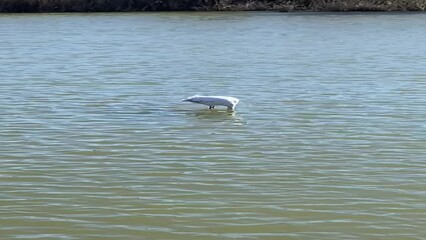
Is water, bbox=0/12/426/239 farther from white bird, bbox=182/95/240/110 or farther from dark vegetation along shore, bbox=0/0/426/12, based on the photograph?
dark vegetation along shore, bbox=0/0/426/12

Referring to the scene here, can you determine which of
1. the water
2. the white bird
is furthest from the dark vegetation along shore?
the white bird

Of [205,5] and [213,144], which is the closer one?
[213,144]

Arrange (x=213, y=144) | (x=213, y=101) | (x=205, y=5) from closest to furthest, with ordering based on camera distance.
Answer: (x=213, y=144)
(x=213, y=101)
(x=205, y=5)

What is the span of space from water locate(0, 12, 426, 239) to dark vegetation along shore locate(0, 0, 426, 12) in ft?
48.7

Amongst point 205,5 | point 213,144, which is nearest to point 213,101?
point 213,144

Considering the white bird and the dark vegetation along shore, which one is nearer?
the white bird

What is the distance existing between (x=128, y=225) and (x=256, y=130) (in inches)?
169

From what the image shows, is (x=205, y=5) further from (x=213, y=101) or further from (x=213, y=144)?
(x=213, y=144)

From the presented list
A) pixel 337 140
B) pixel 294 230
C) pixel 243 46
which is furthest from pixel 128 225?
pixel 243 46

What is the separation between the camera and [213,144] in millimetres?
10688

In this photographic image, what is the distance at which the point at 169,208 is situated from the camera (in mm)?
7941

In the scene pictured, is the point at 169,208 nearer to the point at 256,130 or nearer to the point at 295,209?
the point at 295,209

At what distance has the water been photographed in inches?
301

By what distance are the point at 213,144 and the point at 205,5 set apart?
29.1m
